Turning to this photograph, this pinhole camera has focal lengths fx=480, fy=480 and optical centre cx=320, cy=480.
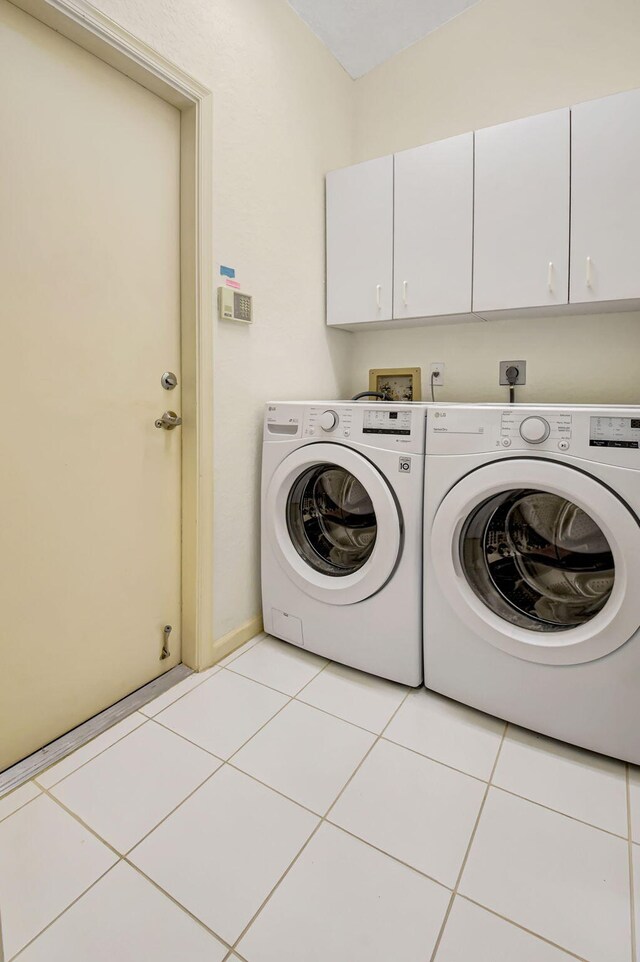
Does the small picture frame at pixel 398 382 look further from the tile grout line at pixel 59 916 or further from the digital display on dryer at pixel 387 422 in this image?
the tile grout line at pixel 59 916

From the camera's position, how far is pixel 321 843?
1.11m

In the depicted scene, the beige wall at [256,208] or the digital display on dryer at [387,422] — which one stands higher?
the beige wall at [256,208]

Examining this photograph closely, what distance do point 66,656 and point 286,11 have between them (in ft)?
8.27

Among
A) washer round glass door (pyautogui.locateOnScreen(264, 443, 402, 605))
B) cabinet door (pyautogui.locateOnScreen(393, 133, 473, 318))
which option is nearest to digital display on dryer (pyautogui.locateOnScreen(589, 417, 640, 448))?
washer round glass door (pyautogui.locateOnScreen(264, 443, 402, 605))

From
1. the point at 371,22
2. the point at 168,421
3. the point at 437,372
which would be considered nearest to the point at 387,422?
the point at 168,421

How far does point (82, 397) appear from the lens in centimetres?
140

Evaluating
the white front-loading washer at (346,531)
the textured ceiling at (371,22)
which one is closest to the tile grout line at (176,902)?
the white front-loading washer at (346,531)

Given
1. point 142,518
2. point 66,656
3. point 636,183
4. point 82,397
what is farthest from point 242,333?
point 636,183

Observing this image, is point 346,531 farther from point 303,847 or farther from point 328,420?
point 303,847

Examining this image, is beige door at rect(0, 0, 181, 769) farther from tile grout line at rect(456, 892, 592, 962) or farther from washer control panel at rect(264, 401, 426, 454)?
tile grout line at rect(456, 892, 592, 962)

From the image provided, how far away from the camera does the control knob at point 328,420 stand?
1672 mm

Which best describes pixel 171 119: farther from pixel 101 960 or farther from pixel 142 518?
pixel 101 960

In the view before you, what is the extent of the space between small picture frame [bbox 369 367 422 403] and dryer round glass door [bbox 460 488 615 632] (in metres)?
0.97

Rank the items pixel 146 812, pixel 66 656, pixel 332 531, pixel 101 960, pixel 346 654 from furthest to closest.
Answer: pixel 332 531 → pixel 346 654 → pixel 66 656 → pixel 146 812 → pixel 101 960
